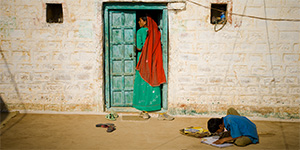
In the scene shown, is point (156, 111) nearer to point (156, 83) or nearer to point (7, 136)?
point (156, 83)

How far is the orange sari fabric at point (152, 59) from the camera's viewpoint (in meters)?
5.73

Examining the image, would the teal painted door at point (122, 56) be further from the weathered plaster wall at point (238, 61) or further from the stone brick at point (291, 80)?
the stone brick at point (291, 80)

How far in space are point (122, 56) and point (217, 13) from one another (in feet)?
7.49

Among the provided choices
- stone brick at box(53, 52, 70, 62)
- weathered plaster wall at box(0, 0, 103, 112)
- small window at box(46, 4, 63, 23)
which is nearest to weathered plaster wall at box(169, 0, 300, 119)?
weathered plaster wall at box(0, 0, 103, 112)

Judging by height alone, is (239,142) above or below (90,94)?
below

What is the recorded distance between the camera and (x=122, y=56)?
5.80 m

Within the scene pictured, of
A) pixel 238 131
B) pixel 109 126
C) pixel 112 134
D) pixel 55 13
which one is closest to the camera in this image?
pixel 238 131

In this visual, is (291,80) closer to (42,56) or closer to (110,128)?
(110,128)

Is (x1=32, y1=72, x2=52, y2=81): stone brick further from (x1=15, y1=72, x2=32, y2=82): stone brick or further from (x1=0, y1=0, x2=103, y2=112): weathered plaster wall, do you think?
(x1=15, y1=72, x2=32, y2=82): stone brick

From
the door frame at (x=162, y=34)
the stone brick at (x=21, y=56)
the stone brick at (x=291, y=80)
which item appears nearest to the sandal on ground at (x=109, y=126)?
the door frame at (x=162, y=34)

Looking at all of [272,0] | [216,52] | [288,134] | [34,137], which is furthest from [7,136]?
[272,0]

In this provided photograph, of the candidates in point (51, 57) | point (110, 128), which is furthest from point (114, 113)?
point (51, 57)

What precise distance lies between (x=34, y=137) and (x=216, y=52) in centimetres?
371

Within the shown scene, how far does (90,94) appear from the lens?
5.65m
